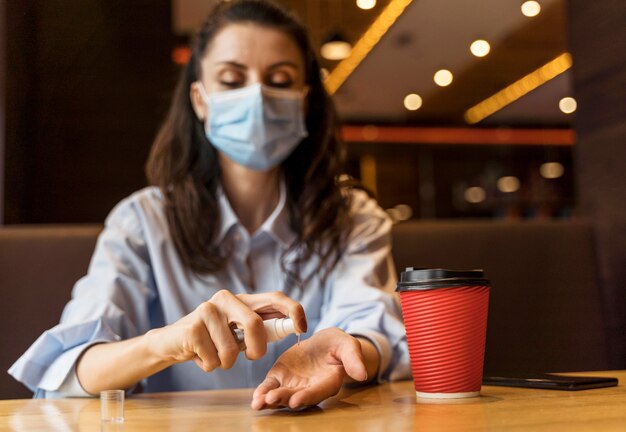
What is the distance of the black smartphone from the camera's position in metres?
1.01

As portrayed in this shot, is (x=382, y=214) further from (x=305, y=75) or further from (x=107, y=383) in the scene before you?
(x=107, y=383)

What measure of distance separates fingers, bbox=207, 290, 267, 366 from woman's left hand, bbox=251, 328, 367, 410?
0.05 m

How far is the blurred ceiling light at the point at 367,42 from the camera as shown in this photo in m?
6.00

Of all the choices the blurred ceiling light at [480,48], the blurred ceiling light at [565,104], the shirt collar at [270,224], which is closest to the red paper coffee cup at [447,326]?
the shirt collar at [270,224]

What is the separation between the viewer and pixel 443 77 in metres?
8.20

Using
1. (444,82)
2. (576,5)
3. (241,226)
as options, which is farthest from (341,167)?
(444,82)

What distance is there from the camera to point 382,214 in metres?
1.73

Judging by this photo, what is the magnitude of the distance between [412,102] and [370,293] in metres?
8.05

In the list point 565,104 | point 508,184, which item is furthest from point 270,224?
point 508,184

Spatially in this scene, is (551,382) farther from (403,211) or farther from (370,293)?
(403,211)

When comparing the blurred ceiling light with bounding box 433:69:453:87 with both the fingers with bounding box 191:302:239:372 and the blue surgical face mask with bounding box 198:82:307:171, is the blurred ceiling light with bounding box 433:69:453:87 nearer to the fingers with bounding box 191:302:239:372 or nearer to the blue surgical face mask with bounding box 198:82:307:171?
the blue surgical face mask with bounding box 198:82:307:171

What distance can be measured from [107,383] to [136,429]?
1.33 ft

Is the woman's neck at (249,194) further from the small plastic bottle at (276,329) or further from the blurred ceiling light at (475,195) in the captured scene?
the blurred ceiling light at (475,195)

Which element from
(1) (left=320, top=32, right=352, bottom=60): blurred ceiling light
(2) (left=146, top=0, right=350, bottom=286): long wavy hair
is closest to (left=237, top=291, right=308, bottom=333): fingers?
(2) (left=146, top=0, right=350, bottom=286): long wavy hair
